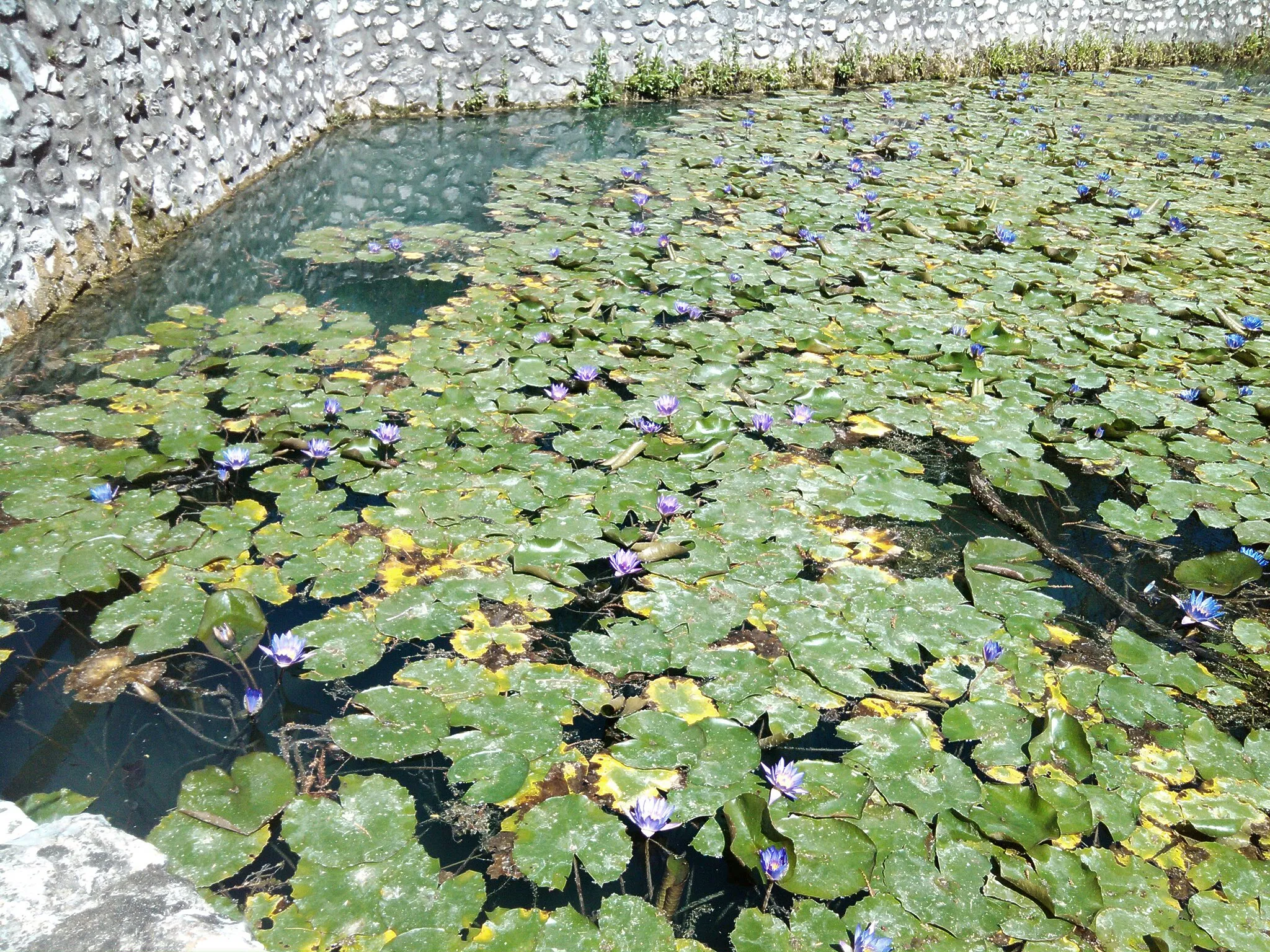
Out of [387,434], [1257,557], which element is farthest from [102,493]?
[1257,557]

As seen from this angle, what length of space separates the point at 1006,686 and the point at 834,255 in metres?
2.68

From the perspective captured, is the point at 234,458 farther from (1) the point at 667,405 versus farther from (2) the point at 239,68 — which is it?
(2) the point at 239,68

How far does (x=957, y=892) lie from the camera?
1308mm

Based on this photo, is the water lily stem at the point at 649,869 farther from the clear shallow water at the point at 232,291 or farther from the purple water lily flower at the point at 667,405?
the purple water lily flower at the point at 667,405

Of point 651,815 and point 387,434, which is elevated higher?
point 387,434

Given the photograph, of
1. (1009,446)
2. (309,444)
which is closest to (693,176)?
(1009,446)

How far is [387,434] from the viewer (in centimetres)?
231

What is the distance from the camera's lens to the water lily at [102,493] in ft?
6.53

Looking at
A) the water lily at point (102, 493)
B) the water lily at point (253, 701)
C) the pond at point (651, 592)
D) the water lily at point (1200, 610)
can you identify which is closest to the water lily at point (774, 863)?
the pond at point (651, 592)

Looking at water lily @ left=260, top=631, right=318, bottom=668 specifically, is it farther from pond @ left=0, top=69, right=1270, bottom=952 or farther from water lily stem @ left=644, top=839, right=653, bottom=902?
water lily stem @ left=644, top=839, right=653, bottom=902

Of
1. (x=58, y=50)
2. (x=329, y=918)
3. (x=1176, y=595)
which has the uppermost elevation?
(x=58, y=50)

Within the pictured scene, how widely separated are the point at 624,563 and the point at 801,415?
3.10 feet

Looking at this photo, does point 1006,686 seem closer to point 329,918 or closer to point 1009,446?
point 1009,446

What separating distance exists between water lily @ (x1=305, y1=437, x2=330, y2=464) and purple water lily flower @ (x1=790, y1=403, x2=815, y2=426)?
1399 millimetres
